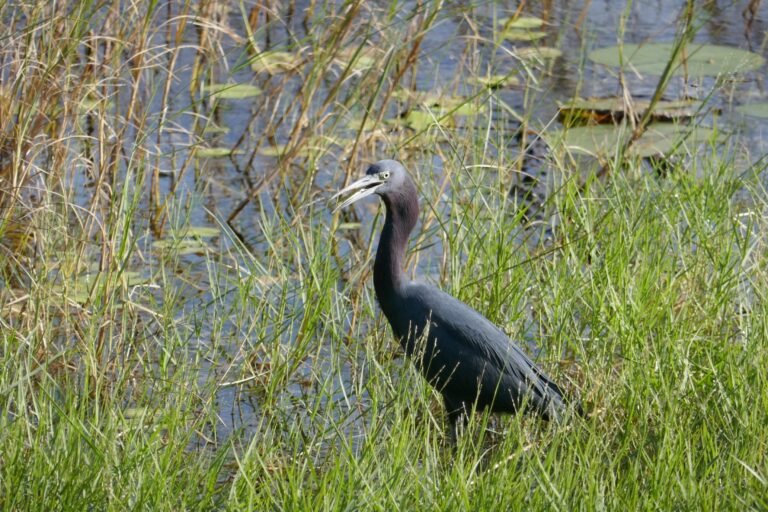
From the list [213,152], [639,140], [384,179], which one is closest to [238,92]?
[213,152]

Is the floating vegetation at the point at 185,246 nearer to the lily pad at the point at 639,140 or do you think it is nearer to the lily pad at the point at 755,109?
the lily pad at the point at 639,140

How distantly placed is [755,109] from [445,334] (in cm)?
291

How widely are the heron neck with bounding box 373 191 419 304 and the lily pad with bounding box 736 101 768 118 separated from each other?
2.72 meters

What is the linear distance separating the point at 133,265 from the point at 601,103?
2.43 m

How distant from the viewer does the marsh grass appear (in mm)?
2596

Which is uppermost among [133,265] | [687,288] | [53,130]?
[53,130]

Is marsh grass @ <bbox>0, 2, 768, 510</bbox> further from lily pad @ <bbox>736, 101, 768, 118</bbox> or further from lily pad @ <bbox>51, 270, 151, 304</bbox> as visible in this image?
lily pad @ <bbox>736, 101, 768, 118</bbox>

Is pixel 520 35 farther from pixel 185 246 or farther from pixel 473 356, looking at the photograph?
pixel 473 356

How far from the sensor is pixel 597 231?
413cm

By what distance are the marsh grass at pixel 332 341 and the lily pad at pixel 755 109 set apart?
1.38 metres

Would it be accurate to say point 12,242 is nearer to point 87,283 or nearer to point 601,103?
point 87,283

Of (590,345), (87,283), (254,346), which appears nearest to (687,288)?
(590,345)

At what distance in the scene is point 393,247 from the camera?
11.7 feet

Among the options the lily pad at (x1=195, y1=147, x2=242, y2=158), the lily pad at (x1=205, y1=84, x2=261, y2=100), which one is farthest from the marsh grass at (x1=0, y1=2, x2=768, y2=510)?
the lily pad at (x1=205, y1=84, x2=261, y2=100)
